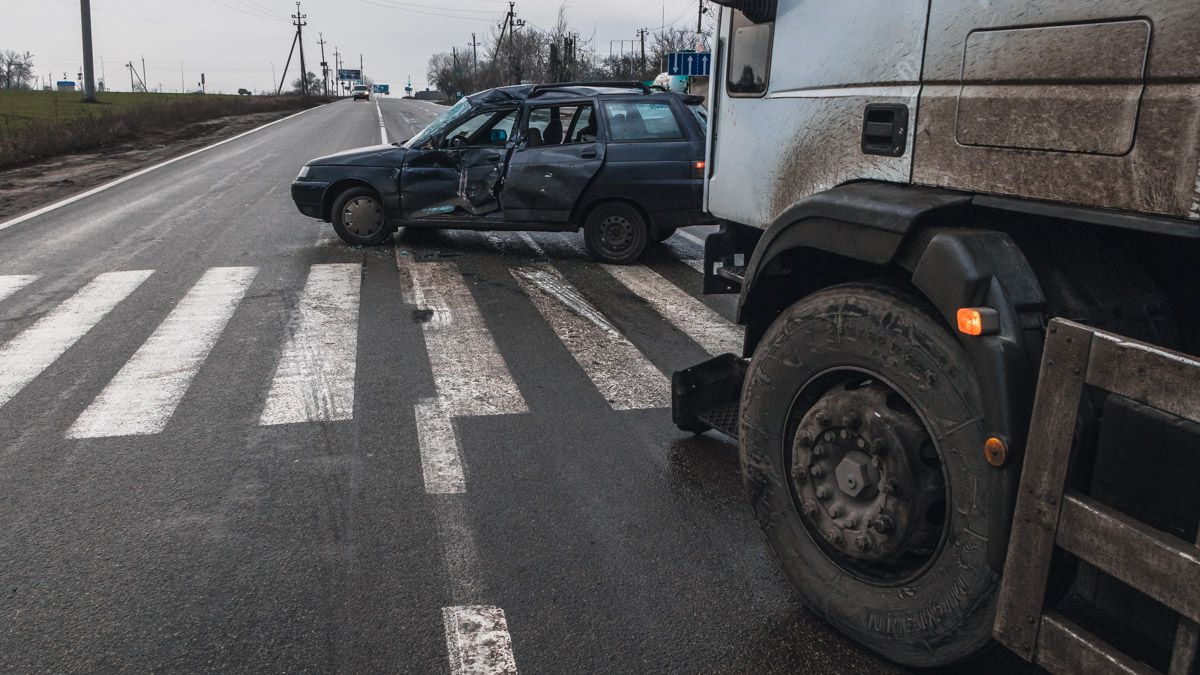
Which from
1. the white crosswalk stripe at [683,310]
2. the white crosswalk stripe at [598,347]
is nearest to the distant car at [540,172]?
the white crosswalk stripe at [683,310]

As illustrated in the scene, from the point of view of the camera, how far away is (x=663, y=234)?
10914 millimetres

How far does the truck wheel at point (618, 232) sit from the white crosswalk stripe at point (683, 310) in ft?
0.58

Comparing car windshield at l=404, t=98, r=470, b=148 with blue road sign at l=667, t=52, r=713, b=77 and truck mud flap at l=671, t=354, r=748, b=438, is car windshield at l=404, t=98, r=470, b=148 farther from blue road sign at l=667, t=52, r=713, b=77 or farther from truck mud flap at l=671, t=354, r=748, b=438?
blue road sign at l=667, t=52, r=713, b=77

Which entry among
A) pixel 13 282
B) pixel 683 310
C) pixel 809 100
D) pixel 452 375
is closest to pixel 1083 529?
pixel 809 100

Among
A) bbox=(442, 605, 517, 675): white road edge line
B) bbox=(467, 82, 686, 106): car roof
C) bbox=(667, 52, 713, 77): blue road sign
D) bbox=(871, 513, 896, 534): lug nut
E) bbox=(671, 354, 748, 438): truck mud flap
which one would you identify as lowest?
bbox=(442, 605, 517, 675): white road edge line

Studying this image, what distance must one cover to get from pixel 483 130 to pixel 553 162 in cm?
97

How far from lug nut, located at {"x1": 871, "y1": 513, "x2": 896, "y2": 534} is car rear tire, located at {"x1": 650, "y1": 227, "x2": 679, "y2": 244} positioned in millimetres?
7526

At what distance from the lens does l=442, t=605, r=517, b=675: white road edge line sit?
9.57ft

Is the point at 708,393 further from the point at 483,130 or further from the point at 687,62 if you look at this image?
the point at 687,62

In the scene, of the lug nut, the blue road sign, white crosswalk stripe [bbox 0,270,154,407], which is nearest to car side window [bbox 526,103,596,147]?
white crosswalk stripe [bbox 0,270,154,407]

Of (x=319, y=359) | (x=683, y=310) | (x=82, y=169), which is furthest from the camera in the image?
(x=82, y=169)

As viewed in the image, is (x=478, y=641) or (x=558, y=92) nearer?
(x=478, y=641)

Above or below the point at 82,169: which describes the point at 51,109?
above

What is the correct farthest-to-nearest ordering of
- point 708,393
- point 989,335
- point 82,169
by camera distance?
point 82,169, point 708,393, point 989,335
